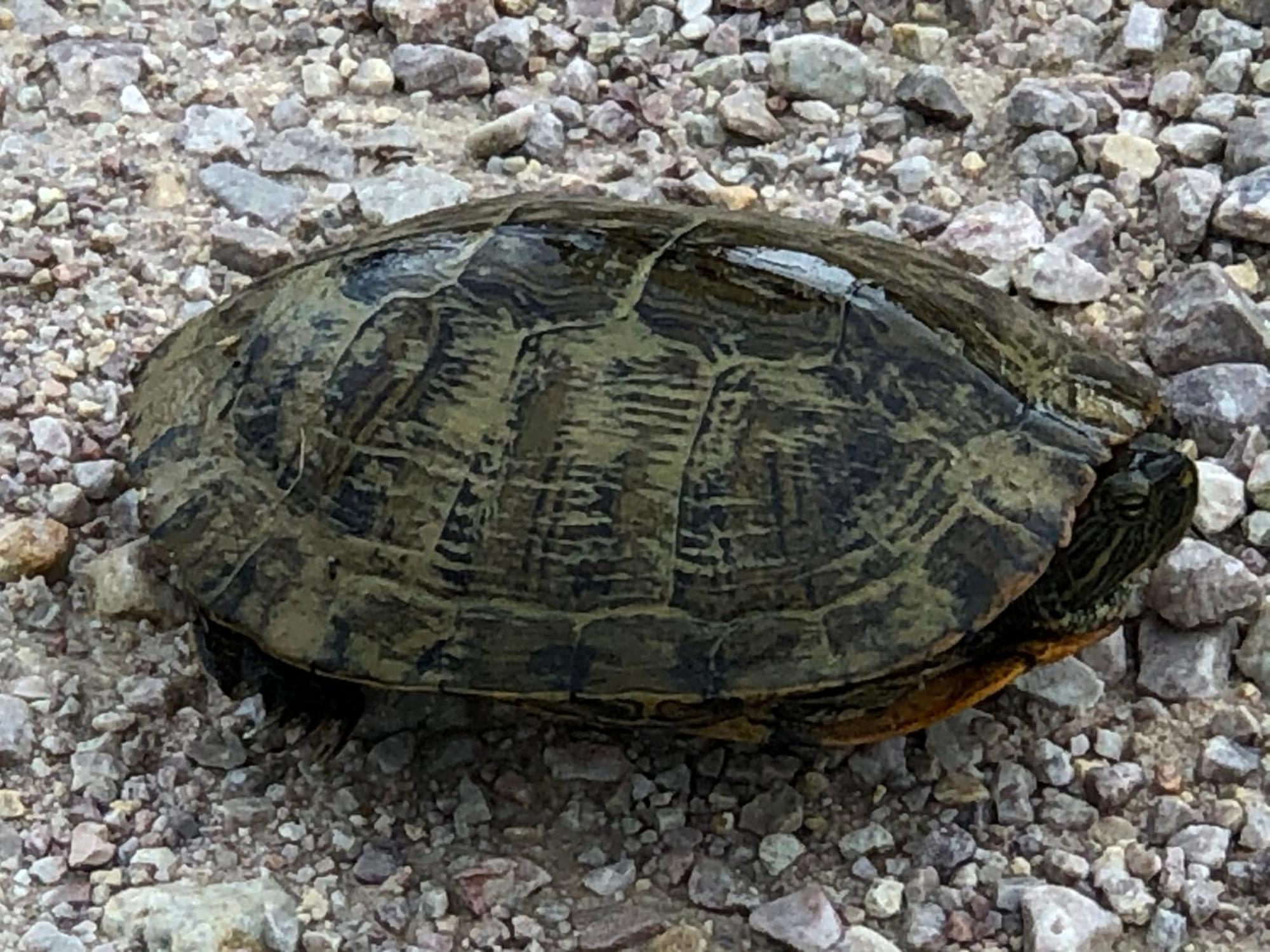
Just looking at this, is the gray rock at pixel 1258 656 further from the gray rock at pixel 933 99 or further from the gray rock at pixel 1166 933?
the gray rock at pixel 933 99

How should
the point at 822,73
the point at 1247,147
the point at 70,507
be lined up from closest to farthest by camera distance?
1. the point at 70,507
2. the point at 1247,147
3. the point at 822,73

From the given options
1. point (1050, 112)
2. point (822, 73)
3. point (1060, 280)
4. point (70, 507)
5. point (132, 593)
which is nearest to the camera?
point (132, 593)

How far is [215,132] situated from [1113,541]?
2068 millimetres

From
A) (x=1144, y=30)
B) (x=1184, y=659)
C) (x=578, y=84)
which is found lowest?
(x=1184, y=659)

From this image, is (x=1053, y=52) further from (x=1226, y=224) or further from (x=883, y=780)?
(x=883, y=780)

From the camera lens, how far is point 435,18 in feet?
12.5

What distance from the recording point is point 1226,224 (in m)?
3.36

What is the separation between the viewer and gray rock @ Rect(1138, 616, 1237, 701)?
2.71 metres

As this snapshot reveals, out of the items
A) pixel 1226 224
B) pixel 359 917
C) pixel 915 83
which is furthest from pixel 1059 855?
pixel 915 83

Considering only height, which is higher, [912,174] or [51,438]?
[912,174]

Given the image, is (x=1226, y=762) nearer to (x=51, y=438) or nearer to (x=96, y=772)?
(x=96, y=772)

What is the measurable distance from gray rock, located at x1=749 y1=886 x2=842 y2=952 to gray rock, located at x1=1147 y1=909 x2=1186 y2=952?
0.43 m

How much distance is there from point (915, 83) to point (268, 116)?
1.36 m

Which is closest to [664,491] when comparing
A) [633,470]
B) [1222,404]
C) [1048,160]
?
[633,470]
